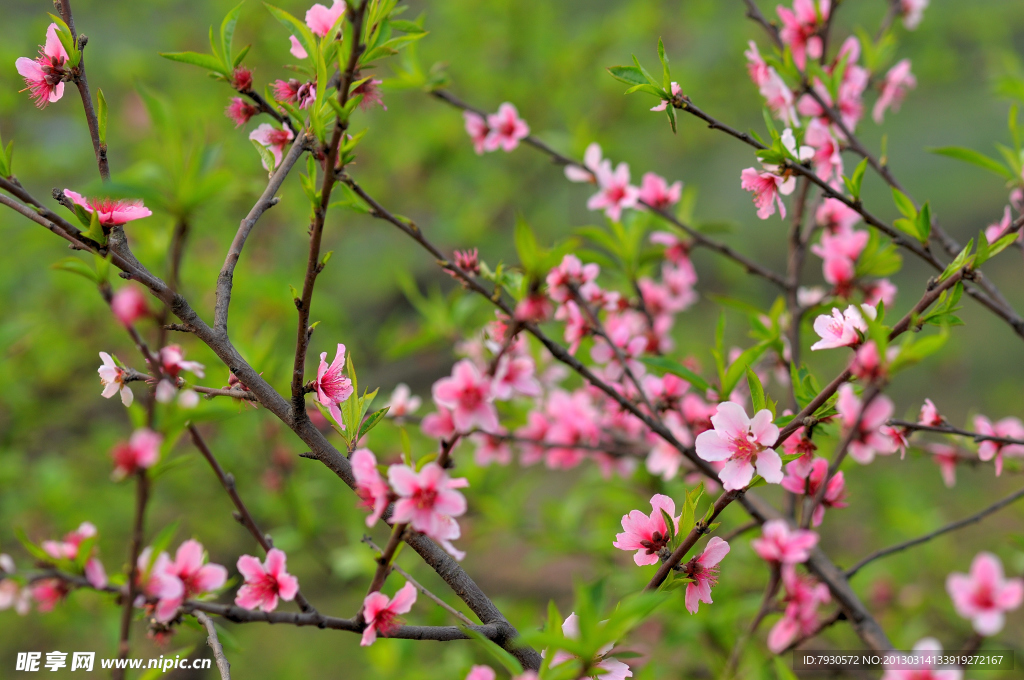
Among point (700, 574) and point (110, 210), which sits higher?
point (110, 210)

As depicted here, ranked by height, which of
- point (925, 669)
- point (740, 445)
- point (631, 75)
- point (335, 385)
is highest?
point (631, 75)

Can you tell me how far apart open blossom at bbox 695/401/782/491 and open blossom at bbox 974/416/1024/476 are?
402 millimetres

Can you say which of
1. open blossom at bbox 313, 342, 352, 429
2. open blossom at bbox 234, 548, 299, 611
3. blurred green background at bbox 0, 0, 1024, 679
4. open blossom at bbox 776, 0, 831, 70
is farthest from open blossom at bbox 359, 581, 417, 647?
open blossom at bbox 776, 0, 831, 70

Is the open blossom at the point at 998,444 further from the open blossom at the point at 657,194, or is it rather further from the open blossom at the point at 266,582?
the open blossom at the point at 266,582

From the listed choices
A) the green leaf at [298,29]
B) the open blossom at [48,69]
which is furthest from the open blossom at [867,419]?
the open blossom at [48,69]

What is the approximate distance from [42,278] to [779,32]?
2620mm

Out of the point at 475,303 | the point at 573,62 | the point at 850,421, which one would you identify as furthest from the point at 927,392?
the point at 850,421

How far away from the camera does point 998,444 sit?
813 mm

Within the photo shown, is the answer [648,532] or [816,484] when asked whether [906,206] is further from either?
[648,532]

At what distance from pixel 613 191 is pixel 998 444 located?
0.68 meters

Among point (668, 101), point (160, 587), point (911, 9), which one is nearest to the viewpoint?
point (160, 587)

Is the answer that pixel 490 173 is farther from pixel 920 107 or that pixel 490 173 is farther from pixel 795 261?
pixel 920 107

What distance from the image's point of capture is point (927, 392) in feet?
9.21

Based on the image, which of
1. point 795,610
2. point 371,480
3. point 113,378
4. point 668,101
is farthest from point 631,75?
point 795,610
